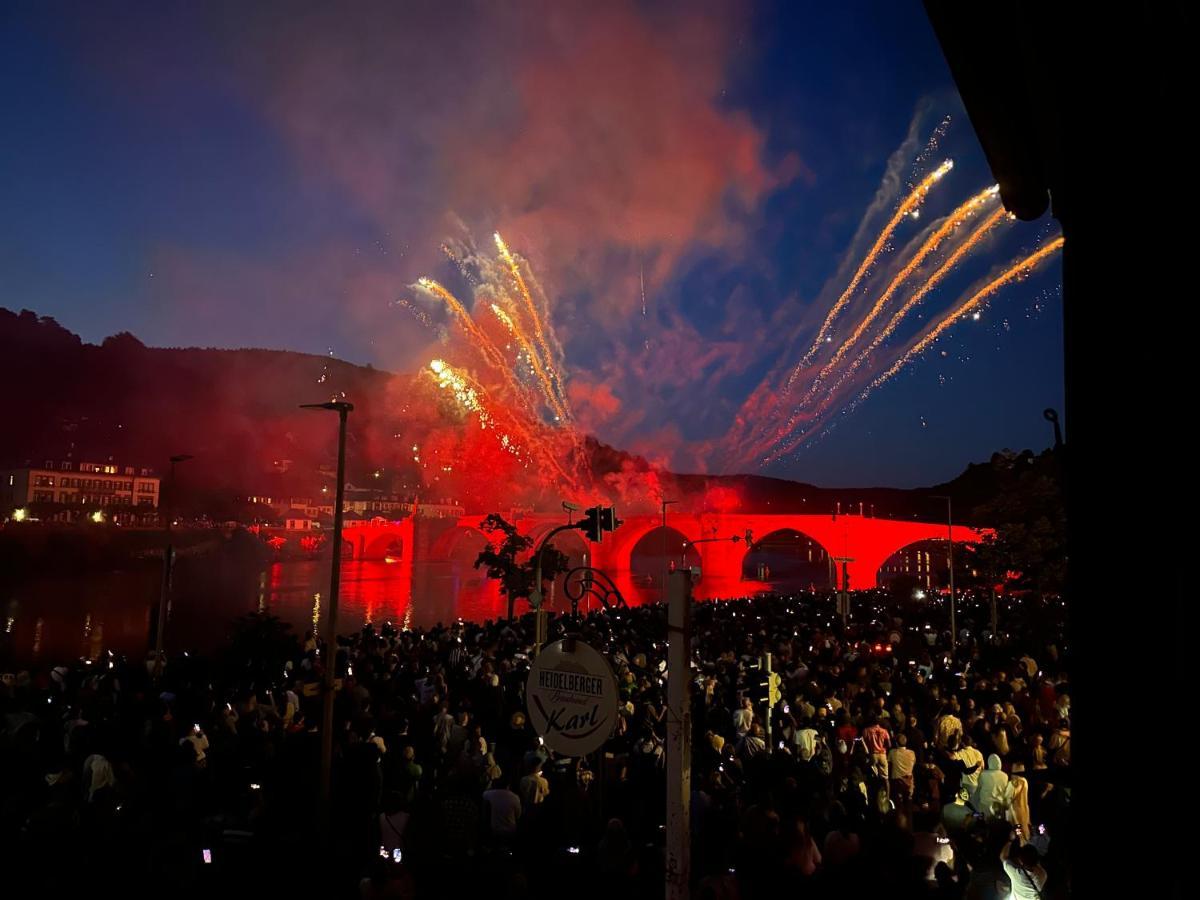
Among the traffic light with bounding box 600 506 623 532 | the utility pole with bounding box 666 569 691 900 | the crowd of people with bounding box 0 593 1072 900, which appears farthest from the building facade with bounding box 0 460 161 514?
the utility pole with bounding box 666 569 691 900

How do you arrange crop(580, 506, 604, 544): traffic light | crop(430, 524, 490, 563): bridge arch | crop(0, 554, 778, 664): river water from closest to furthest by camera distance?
crop(580, 506, 604, 544): traffic light → crop(0, 554, 778, 664): river water → crop(430, 524, 490, 563): bridge arch

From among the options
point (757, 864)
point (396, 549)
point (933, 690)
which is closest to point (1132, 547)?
point (757, 864)

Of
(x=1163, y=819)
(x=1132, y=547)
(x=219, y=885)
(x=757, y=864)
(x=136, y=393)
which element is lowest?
(x=219, y=885)

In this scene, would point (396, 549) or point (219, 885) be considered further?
point (396, 549)

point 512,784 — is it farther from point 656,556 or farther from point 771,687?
point 656,556

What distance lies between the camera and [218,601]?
66.9 meters

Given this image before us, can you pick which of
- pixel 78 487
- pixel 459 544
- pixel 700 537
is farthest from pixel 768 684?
pixel 78 487

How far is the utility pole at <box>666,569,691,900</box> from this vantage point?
6.10m

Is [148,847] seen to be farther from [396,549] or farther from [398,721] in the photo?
[396,549]

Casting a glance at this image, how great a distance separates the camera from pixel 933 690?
1510cm

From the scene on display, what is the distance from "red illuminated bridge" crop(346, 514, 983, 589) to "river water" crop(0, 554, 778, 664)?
382cm

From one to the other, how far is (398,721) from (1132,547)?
13.0 m

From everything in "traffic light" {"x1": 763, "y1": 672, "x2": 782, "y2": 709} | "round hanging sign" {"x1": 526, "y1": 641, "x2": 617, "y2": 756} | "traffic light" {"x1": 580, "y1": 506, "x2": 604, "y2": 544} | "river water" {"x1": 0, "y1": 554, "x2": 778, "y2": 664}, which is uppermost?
"traffic light" {"x1": 580, "y1": 506, "x2": 604, "y2": 544}

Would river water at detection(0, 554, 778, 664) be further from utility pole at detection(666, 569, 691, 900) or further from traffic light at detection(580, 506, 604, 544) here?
utility pole at detection(666, 569, 691, 900)
